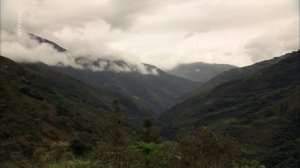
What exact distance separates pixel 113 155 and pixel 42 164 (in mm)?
35948

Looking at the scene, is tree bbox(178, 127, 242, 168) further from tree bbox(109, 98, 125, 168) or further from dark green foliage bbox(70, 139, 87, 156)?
dark green foliage bbox(70, 139, 87, 156)

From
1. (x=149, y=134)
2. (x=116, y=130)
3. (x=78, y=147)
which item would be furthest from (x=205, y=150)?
(x=78, y=147)

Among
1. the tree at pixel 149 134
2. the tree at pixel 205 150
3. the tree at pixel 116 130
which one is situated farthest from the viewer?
the tree at pixel 149 134

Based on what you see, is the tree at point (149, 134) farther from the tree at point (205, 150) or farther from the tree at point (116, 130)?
the tree at point (205, 150)

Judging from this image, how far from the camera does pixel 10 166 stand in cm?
13838

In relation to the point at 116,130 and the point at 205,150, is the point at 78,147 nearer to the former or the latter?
the point at 116,130

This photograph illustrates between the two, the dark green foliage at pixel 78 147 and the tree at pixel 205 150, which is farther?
the dark green foliage at pixel 78 147

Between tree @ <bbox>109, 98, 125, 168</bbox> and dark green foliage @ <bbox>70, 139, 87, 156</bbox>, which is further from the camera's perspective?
dark green foliage @ <bbox>70, 139, 87, 156</bbox>

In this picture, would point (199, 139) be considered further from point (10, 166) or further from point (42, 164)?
point (10, 166)

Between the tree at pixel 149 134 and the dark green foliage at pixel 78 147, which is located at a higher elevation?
the tree at pixel 149 134

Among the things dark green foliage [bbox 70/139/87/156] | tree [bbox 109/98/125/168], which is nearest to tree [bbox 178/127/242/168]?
tree [bbox 109/98/125/168]

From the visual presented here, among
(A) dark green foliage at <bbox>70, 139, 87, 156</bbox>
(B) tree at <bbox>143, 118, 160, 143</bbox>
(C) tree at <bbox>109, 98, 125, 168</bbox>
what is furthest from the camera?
(A) dark green foliage at <bbox>70, 139, 87, 156</bbox>

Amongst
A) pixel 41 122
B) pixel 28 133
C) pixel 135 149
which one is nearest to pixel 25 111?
pixel 41 122

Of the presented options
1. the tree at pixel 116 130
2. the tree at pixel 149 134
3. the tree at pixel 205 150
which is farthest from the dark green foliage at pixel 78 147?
the tree at pixel 205 150
